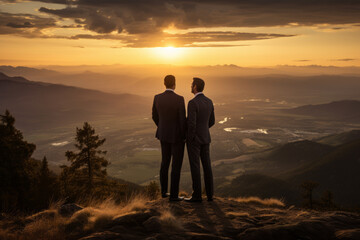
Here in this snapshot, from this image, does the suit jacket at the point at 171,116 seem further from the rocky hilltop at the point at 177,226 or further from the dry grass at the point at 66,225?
the dry grass at the point at 66,225

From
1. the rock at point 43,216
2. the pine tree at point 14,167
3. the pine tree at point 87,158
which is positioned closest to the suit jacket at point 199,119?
the rock at point 43,216

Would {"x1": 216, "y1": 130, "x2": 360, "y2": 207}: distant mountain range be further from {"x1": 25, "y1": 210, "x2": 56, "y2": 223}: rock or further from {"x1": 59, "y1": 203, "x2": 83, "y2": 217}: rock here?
{"x1": 25, "y1": 210, "x2": 56, "y2": 223}: rock

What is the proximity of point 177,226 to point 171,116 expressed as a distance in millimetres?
3867

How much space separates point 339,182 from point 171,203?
191359mm

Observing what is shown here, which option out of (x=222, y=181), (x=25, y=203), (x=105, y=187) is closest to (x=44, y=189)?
(x=25, y=203)

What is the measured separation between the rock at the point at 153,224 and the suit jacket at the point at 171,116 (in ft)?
10.1

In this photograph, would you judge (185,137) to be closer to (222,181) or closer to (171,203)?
(171,203)

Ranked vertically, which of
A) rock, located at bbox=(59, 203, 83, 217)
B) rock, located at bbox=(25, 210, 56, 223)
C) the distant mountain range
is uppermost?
rock, located at bbox=(25, 210, 56, 223)

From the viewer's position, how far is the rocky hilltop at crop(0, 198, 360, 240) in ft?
20.7

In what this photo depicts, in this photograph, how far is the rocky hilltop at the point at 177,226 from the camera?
20.7ft

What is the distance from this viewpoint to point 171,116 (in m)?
9.71

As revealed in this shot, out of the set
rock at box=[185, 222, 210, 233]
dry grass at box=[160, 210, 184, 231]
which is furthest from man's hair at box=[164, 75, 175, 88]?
rock at box=[185, 222, 210, 233]

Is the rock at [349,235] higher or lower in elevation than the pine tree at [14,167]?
higher

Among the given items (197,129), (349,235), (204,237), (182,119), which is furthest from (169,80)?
(349,235)
